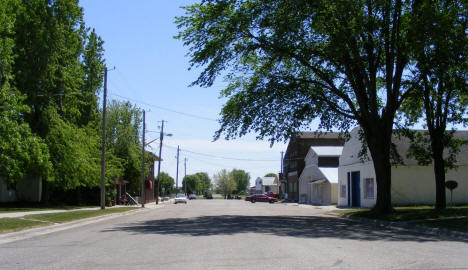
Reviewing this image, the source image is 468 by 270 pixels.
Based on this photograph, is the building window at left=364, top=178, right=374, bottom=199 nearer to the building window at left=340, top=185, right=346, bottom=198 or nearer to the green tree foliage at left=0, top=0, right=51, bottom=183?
the building window at left=340, top=185, right=346, bottom=198

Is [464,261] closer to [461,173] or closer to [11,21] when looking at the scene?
[11,21]

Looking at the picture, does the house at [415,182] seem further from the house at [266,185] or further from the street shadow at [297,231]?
the house at [266,185]

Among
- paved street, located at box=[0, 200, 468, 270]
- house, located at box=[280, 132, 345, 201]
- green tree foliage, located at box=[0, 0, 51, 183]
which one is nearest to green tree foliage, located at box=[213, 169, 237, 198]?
house, located at box=[280, 132, 345, 201]

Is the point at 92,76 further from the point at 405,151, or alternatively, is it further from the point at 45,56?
the point at 405,151

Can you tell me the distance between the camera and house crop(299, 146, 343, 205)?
175ft

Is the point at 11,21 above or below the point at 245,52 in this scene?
above

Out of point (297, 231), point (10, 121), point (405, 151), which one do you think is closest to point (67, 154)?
point (10, 121)

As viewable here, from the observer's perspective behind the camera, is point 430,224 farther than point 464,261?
Yes

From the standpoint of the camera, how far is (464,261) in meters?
9.79

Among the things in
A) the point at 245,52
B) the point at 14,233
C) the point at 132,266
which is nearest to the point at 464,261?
the point at 132,266

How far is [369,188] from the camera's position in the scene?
40.5 meters

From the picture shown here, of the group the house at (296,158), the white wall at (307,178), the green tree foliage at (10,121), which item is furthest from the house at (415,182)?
the house at (296,158)

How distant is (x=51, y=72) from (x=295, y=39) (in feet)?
65.5

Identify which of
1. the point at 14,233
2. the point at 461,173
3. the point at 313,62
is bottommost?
the point at 14,233
